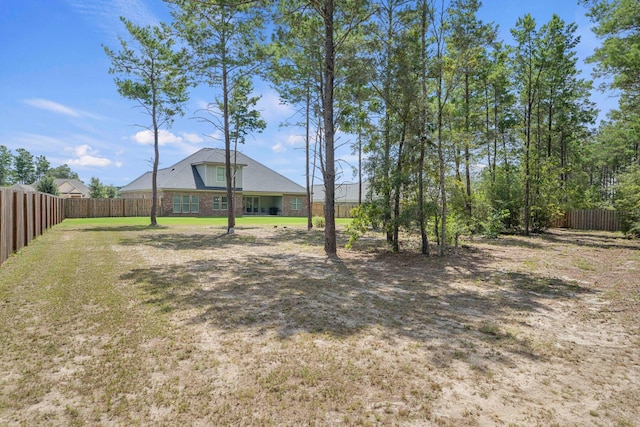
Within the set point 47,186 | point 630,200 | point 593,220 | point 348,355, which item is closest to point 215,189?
point 47,186

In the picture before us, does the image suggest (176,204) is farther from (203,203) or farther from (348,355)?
(348,355)

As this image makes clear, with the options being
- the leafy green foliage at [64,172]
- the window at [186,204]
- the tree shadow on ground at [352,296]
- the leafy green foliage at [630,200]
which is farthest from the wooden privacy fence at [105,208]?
the leafy green foliage at [64,172]

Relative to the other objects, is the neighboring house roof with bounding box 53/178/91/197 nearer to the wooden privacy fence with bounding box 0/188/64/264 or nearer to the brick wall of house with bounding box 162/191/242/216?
the brick wall of house with bounding box 162/191/242/216

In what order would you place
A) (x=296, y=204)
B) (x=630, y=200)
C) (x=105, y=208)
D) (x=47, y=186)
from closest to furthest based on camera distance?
(x=630, y=200) < (x=105, y=208) < (x=296, y=204) < (x=47, y=186)

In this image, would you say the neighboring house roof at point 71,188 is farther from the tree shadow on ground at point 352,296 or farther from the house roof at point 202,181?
the tree shadow on ground at point 352,296

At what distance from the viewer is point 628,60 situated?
12148mm

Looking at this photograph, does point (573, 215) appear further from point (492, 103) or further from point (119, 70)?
point (119, 70)

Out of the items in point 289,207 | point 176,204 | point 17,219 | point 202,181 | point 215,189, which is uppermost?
point 202,181

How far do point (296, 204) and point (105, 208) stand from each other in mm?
16774

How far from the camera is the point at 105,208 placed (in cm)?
2795

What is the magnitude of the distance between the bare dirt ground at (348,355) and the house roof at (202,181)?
Result: 25.0 metres

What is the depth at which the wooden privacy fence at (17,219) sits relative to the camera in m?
7.38

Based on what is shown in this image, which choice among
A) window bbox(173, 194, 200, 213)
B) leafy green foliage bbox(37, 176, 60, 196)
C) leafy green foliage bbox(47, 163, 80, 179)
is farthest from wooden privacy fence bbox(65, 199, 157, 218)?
leafy green foliage bbox(47, 163, 80, 179)

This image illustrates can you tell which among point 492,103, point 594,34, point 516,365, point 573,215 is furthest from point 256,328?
point 573,215
